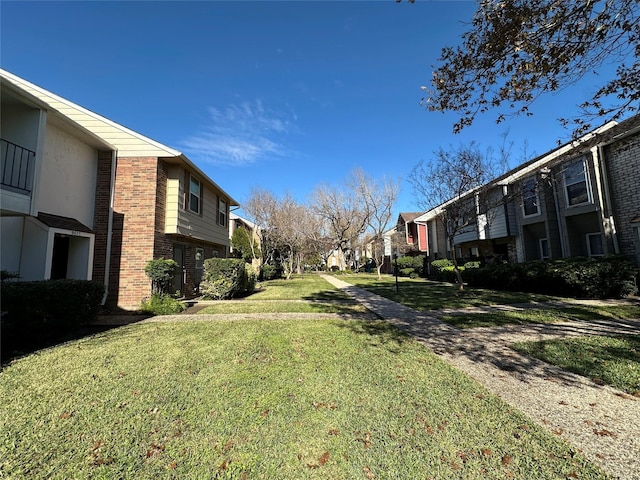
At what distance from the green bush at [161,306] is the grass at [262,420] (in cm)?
397

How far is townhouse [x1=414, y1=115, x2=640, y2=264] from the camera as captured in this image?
1116cm

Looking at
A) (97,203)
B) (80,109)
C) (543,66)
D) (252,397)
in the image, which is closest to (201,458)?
(252,397)

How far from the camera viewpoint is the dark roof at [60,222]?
23.6 feet

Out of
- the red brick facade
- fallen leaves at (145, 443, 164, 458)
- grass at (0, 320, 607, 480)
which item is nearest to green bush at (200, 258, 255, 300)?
the red brick facade

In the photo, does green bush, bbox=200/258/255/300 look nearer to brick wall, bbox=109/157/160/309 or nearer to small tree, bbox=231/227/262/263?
brick wall, bbox=109/157/160/309

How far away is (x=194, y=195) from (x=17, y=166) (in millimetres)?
6292

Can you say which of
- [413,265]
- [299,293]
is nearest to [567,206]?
[299,293]

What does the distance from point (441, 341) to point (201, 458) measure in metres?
4.72

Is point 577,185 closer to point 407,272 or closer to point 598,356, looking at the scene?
point 598,356

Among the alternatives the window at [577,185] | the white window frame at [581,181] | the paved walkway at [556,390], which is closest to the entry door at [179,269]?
the paved walkway at [556,390]

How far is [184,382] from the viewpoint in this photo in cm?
375

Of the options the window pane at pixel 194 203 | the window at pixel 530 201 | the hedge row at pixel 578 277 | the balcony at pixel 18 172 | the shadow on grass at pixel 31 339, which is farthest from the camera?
the window at pixel 530 201

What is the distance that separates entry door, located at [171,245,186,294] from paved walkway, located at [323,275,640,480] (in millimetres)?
9380

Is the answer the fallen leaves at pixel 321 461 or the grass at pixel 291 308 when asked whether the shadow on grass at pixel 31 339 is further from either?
the fallen leaves at pixel 321 461
